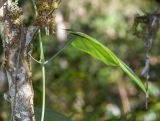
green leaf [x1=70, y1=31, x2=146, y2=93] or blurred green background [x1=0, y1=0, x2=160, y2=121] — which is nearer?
green leaf [x1=70, y1=31, x2=146, y2=93]

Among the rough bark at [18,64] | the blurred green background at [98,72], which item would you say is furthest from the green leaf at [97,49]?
the blurred green background at [98,72]

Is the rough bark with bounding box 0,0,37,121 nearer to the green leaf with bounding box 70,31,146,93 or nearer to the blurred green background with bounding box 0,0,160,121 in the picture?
the green leaf with bounding box 70,31,146,93

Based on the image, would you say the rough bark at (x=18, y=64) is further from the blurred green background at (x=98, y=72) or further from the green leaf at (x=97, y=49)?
the blurred green background at (x=98, y=72)

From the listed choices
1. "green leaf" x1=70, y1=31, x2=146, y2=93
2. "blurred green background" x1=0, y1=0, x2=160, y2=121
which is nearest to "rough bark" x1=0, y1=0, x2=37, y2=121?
"green leaf" x1=70, y1=31, x2=146, y2=93

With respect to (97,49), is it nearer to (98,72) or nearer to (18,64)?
(18,64)

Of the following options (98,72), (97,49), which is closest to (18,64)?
(97,49)
